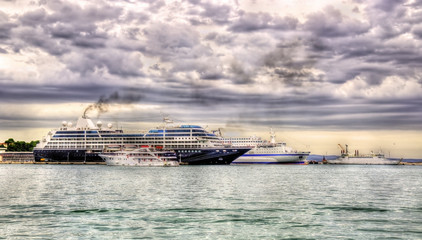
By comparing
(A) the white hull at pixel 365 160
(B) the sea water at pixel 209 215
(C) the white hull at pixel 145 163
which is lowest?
(A) the white hull at pixel 365 160

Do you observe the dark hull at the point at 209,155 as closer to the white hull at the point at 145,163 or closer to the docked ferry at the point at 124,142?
the docked ferry at the point at 124,142

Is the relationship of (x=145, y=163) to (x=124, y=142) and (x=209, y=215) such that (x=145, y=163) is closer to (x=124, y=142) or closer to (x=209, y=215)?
(x=124, y=142)

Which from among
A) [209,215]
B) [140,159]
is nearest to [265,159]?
[140,159]

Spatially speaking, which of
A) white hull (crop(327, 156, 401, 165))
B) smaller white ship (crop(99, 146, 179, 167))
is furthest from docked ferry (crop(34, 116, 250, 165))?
white hull (crop(327, 156, 401, 165))

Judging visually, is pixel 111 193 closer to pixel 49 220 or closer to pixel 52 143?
pixel 49 220

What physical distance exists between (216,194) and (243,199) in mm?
4931

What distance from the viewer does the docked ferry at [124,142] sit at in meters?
132

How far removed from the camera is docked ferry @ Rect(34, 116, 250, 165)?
132m

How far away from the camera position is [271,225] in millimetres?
26531

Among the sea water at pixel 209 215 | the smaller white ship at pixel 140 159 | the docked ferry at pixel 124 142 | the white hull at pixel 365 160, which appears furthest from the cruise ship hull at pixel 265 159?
the sea water at pixel 209 215

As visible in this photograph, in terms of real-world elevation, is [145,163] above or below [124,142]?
below

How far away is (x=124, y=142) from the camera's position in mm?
143625

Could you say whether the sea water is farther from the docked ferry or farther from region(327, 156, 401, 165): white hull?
region(327, 156, 401, 165): white hull

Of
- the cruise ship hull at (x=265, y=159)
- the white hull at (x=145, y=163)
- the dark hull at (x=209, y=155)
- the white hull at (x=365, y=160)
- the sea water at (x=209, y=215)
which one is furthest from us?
the white hull at (x=365, y=160)
